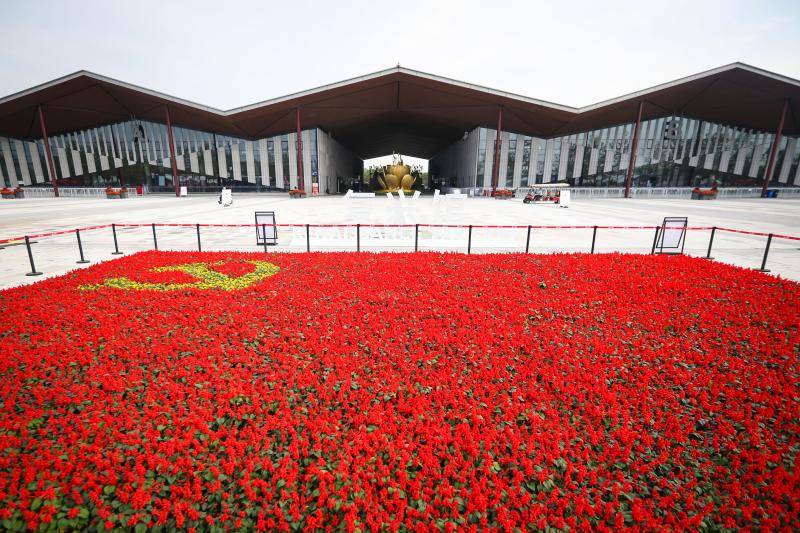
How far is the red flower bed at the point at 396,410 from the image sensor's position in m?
2.68

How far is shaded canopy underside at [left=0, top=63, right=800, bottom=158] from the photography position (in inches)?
1268

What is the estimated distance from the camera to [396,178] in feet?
171

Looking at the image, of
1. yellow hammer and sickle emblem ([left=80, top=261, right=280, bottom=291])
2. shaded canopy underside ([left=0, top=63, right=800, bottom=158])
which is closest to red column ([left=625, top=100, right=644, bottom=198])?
shaded canopy underside ([left=0, top=63, right=800, bottom=158])

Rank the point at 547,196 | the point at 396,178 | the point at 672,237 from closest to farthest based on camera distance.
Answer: the point at 672,237 → the point at 547,196 → the point at 396,178

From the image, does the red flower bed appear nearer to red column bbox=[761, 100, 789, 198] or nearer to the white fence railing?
red column bbox=[761, 100, 789, 198]

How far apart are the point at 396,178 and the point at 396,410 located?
165 feet

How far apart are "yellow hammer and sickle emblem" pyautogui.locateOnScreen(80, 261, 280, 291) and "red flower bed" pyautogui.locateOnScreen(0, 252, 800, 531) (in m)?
0.51

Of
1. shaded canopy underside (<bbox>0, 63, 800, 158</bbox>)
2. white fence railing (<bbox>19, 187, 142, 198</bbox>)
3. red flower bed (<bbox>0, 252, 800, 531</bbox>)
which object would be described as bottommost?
red flower bed (<bbox>0, 252, 800, 531</bbox>)

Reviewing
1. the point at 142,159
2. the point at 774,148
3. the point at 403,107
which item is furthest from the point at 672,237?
the point at 142,159

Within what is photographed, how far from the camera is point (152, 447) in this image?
313 cm

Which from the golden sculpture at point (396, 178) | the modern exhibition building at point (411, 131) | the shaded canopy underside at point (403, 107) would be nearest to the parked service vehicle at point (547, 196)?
the modern exhibition building at point (411, 131)

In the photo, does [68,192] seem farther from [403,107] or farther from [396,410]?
[396,410]

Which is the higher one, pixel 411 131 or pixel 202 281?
pixel 411 131

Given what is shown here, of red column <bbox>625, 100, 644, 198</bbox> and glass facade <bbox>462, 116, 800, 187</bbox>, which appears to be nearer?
red column <bbox>625, 100, 644, 198</bbox>
